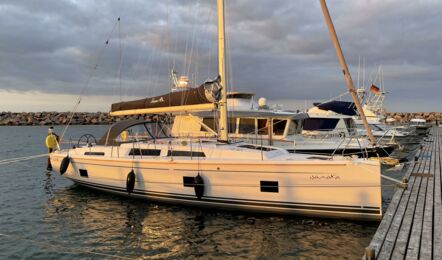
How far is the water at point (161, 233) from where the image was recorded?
26.8 ft

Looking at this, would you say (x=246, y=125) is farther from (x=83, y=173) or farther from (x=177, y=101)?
(x=83, y=173)

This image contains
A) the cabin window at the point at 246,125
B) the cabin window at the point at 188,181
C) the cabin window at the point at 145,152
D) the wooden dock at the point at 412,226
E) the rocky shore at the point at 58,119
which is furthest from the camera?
the rocky shore at the point at 58,119

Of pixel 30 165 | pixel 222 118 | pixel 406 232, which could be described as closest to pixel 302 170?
pixel 406 232

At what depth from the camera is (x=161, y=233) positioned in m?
9.37

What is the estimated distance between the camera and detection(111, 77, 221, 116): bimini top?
38.4 ft

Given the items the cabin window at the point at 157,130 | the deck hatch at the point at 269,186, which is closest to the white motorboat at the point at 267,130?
the cabin window at the point at 157,130

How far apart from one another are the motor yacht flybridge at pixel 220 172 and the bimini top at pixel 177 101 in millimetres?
34

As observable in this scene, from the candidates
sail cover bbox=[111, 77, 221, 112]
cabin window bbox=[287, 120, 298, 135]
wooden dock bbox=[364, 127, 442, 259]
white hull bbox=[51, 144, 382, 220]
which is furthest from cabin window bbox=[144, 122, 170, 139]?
wooden dock bbox=[364, 127, 442, 259]

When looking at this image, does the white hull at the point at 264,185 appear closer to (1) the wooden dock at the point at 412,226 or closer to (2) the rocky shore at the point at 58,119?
(1) the wooden dock at the point at 412,226

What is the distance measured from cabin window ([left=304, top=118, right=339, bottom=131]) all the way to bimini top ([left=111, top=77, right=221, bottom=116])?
10.4 m

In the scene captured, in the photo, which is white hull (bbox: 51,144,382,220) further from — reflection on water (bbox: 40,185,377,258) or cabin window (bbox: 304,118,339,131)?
cabin window (bbox: 304,118,339,131)

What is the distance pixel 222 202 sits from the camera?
405 inches

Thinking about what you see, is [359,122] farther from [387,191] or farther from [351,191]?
[351,191]

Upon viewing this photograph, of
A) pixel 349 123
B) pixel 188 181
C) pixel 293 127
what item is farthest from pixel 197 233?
pixel 349 123
